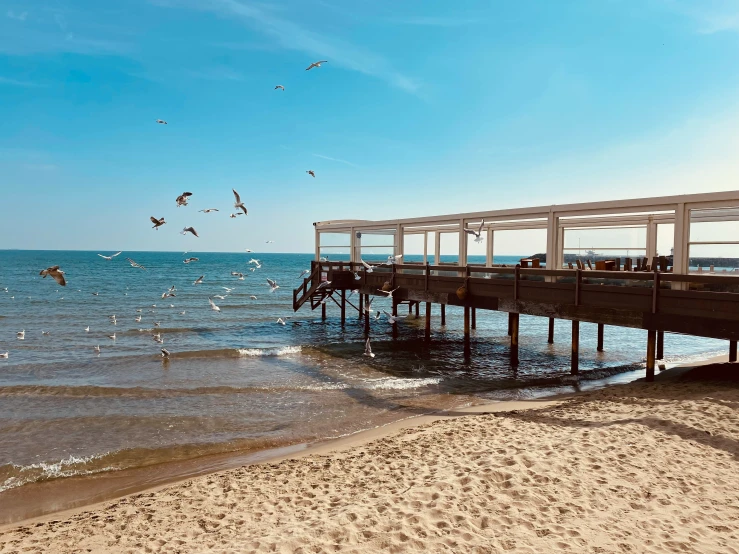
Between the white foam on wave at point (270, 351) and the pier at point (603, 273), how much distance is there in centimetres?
468

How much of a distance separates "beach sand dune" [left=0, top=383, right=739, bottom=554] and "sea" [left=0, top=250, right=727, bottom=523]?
6.63ft

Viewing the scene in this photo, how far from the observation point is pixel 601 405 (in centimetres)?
1032

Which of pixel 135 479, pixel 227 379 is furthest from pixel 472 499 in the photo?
pixel 227 379

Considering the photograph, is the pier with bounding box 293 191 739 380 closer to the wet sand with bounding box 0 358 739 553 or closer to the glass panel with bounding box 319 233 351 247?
the wet sand with bounding box 0 358 739 553

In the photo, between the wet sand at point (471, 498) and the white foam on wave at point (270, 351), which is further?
the white foam on wave at point (270, 351)

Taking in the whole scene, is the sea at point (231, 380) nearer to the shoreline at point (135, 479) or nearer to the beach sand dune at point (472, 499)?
the shoreline at point (135, 479)

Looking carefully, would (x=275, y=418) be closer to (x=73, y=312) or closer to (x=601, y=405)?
(x=601, y=405)

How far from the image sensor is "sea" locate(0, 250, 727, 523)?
400 inches

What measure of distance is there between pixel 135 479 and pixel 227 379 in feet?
24.2

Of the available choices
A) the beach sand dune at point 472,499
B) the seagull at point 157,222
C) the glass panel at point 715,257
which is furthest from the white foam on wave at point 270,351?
the glass panel at point 715,257

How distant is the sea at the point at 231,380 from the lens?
10172 mm

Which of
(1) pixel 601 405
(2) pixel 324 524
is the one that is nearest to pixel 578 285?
(1) pixel 601 405

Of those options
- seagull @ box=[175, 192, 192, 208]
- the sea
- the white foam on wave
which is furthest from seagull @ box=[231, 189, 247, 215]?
the white foam on wave

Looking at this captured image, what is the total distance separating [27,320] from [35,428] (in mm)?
22975
